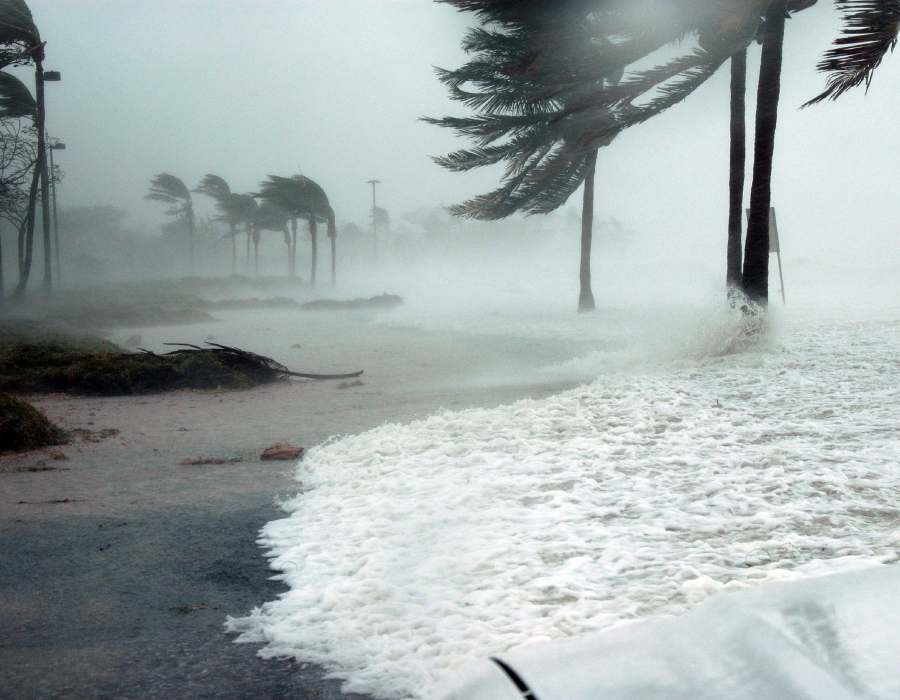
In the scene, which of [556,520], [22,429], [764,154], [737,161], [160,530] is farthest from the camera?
[737,161]

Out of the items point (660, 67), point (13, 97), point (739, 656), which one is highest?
point (13, 97)

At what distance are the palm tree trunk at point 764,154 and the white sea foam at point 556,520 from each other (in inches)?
162

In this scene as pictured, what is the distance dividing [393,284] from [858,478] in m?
45.5

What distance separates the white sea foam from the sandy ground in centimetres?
20

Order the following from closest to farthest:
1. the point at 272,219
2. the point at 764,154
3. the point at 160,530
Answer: the point at 160,530 < the point at 764,154 < the point at 272,219

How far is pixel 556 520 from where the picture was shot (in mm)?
3488

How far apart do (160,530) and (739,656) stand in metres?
3.19

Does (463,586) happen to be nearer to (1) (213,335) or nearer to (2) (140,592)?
(2) (140,592)

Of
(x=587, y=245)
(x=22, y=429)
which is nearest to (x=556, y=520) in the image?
(x=22, y=429)

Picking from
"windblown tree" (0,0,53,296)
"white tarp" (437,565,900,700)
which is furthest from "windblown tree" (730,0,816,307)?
"windblown tree" (0,0,53,296)

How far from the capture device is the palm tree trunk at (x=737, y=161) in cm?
1309

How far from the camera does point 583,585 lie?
2.73m

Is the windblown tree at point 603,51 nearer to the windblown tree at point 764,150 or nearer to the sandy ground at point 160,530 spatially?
the windblown tree at point 764,150

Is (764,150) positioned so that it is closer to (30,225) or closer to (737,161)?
(737,161)
